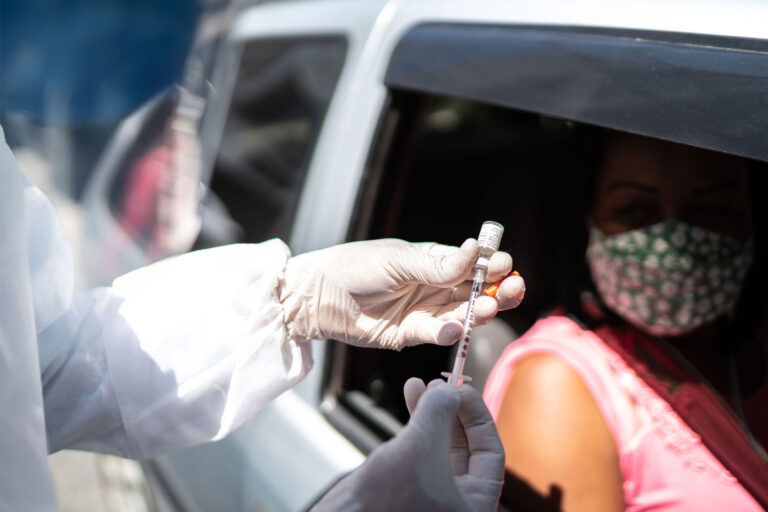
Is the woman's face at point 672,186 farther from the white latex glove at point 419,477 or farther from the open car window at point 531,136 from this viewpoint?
the white latex glove at point 419,477

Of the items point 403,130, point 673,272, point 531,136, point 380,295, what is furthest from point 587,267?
point 531,136

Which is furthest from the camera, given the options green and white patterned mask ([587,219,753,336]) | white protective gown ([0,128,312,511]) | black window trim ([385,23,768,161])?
green and white patterned mask ([587,219,753,336])

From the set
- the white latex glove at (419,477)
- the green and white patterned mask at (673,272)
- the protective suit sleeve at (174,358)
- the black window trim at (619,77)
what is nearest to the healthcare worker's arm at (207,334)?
the protective suit sleeve at (174,358)

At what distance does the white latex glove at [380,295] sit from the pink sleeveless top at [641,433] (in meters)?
0.35

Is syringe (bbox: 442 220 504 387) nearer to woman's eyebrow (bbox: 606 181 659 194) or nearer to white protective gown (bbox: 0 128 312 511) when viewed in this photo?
white protective gown (bbox: 0 128 312 511)

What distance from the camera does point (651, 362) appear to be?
1.35 metres

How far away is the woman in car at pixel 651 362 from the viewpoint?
3.85ft

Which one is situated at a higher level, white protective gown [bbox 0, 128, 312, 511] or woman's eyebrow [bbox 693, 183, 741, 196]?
woman's eyebrow [bbox 693, 183, 741, 196]

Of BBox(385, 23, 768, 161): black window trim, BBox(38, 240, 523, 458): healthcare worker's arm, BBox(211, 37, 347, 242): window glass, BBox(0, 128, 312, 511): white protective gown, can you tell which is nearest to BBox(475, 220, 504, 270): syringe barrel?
BBox(38, 240, 523, 458): healthcare worker's arm

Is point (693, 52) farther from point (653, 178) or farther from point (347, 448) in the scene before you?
point (347, 448)

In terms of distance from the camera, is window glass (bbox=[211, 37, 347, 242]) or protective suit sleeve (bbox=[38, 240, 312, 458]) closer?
protective suit sleeve (bbox=[38, 240, 312, 458])

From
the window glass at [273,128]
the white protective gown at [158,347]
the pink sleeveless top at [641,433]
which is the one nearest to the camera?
the white protective gown at [158,347]

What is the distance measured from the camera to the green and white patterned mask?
1275 millimetres

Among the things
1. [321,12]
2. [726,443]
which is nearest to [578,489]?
[726,443]
